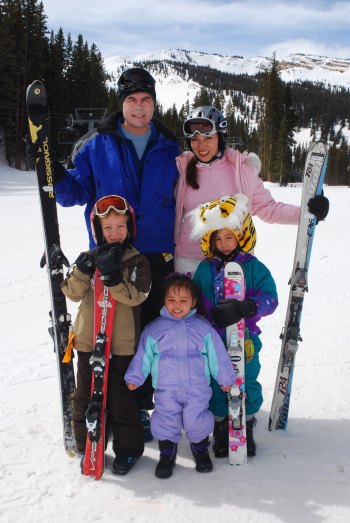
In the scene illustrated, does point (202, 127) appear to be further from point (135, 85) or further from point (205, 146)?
point (135, 85)

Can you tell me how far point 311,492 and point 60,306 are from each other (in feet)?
6.37

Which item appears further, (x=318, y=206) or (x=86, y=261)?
(x=318, y=206)

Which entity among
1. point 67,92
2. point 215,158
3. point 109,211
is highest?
point 67,92

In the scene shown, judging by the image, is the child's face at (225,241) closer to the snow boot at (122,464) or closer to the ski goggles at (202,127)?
the ski goggles at (202,127)

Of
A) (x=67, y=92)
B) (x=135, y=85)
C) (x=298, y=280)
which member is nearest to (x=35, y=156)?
(x=135, y=85)

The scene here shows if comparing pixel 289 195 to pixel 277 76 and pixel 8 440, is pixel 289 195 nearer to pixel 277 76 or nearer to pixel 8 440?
pixel 8 440

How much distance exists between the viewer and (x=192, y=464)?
9.50ft

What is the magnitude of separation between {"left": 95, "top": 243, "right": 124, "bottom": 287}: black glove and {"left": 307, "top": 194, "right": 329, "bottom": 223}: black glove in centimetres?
136

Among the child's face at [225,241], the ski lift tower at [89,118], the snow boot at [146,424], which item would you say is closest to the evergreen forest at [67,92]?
the ski lift tower at [89,118]

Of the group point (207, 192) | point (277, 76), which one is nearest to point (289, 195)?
point (207, 192)

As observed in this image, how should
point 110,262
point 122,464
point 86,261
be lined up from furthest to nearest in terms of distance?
point 122,464
point 86,261
point 110,262

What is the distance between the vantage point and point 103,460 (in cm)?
274

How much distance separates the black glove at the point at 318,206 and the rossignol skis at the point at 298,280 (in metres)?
0.05

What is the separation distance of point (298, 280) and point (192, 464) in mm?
1449
